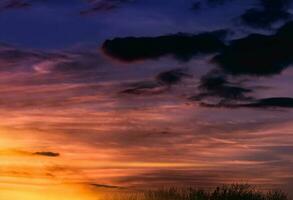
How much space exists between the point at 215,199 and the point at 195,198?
96.5 inches

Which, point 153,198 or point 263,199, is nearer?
point 153,198

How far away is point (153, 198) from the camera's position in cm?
5272

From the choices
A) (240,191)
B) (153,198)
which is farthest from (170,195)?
(240,191)

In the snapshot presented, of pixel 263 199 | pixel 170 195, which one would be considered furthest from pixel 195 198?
pixel 263 199

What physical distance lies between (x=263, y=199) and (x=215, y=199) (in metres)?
4.89

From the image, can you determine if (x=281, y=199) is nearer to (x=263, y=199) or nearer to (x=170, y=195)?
(x=263, y=199)

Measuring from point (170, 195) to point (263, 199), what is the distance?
369 inches

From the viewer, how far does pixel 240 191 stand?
55.8 m

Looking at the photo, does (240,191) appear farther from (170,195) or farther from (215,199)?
(170,195)

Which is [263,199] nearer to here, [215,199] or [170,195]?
[215,199]

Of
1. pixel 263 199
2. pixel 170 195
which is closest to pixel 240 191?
pixel 263 199

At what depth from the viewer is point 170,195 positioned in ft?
174

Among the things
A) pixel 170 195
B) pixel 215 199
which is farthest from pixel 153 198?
pixel 215 199

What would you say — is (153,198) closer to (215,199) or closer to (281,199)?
(215,199)
